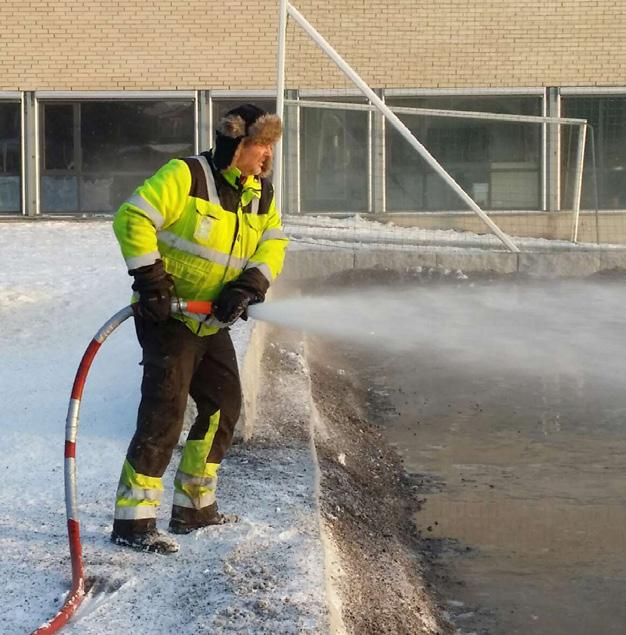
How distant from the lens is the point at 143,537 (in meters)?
4.65

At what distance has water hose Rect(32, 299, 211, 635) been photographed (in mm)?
4023

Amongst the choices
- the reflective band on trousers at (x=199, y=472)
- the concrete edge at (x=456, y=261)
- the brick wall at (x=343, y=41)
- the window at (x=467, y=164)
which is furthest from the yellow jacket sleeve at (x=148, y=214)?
the brick wall at (x=343, y=41)

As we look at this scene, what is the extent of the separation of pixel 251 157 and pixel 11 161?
15.0 m

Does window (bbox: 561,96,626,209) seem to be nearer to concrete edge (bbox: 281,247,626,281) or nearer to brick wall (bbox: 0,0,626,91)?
brick wall (bbox: 0,0,626,91)

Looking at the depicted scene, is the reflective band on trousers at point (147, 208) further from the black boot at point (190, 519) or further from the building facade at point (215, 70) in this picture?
the building facade at point (215, 70)

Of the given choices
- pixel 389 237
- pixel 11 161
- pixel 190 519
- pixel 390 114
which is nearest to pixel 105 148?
pixel 11 161

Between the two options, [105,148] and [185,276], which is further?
[105,148]

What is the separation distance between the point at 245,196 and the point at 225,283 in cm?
38

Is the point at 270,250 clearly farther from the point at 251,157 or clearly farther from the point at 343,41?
the point at 343,41

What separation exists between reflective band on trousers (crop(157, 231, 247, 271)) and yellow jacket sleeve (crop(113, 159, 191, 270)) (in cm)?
8

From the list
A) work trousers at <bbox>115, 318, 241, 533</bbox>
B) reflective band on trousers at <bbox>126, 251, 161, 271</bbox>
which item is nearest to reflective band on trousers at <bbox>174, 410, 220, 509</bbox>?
work trousers at <bbox>115, 318, 241, 533</bbox>

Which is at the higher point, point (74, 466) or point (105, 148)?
point (105, 148)

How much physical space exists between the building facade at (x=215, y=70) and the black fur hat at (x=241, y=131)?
13497mm

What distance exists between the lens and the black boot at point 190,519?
4926mm
